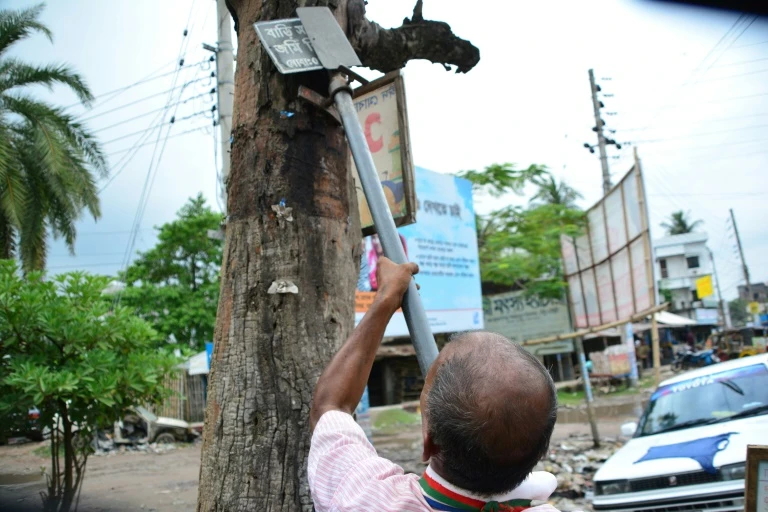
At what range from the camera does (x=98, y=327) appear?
4.76 meters

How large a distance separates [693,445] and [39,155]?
15429 mm

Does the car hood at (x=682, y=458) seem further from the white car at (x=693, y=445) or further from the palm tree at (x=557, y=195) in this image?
the palm tree at (x=557, y=195)

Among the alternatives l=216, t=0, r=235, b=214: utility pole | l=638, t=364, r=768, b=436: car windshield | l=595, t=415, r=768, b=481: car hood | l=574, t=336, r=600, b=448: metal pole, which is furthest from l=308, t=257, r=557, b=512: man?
l=574, t=336, r=600, b=448: metal pole

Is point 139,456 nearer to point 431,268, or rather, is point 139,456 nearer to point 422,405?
point 431,268

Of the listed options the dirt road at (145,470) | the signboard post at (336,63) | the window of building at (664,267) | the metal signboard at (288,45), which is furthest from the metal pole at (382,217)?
the window of building at (664,267)

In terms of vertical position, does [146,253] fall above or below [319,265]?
above

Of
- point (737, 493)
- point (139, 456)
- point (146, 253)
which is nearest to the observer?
point (737, 493)

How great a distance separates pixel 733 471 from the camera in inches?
176

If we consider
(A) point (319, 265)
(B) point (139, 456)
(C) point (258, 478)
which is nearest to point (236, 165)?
(A) point (319, 265)

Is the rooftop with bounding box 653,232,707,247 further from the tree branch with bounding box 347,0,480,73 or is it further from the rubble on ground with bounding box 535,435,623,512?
the tree branch with bounding box 347,0,480,73

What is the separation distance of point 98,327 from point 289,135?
332cm

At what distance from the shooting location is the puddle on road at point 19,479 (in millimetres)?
5796

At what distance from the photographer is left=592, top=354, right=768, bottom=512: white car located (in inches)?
179

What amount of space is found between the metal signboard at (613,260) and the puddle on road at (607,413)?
4.48 m
